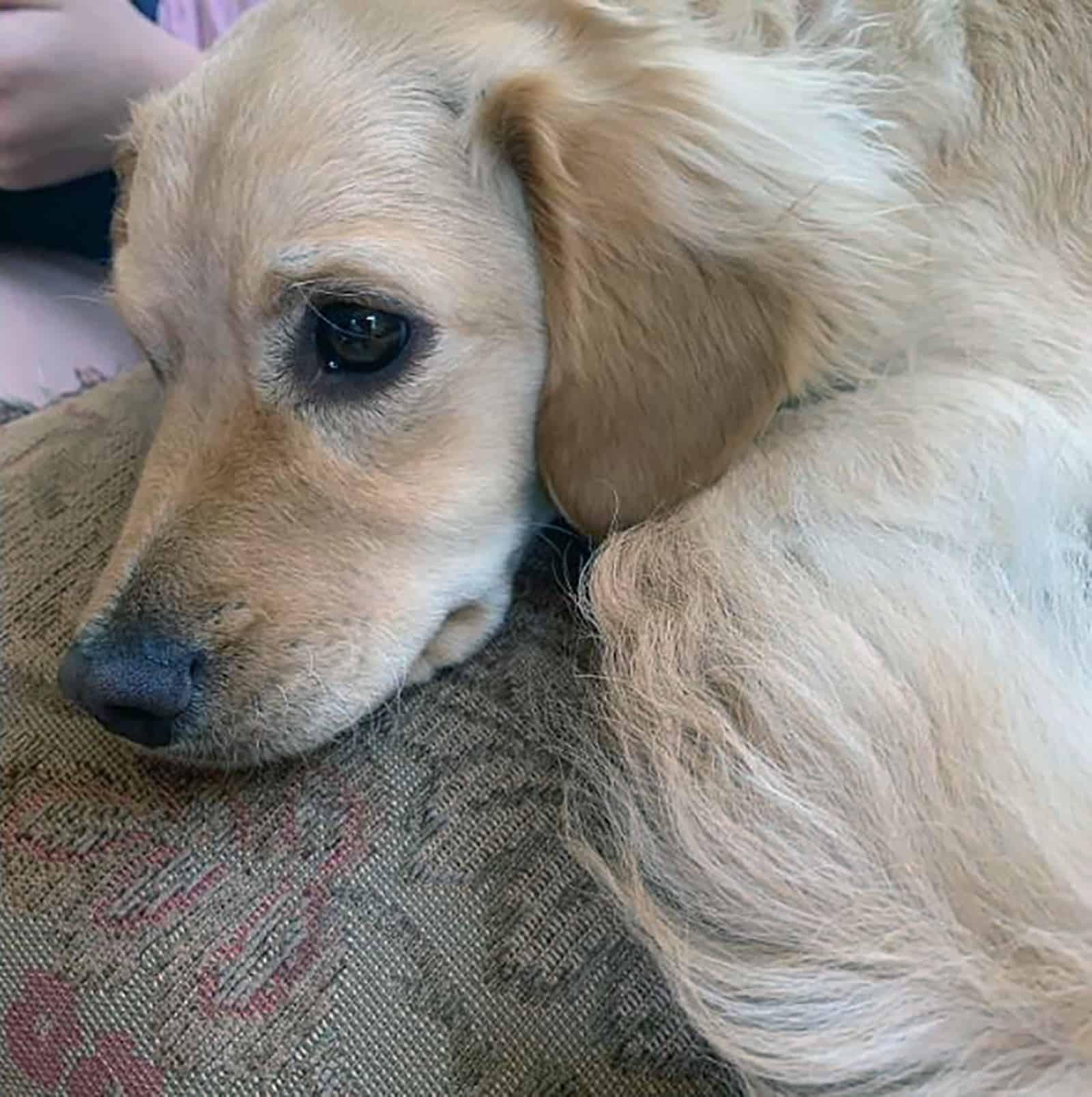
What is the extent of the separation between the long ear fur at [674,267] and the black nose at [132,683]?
0.93 feet

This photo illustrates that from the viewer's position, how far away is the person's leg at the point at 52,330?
1356 mm

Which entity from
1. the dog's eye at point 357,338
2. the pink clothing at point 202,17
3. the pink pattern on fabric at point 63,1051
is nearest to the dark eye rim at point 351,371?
the dog's eye at point 357,338

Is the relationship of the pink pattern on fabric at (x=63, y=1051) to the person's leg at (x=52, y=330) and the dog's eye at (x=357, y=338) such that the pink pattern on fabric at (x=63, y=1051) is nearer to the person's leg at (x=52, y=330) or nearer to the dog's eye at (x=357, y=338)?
the dog's eye at (x=357, y=338)

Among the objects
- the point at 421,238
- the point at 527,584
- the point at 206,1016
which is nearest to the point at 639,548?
the point at 527,584

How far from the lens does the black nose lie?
0.85 m

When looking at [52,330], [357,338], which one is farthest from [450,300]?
[52,330]

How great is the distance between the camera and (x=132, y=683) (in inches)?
33.4

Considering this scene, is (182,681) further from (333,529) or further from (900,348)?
(900,348)

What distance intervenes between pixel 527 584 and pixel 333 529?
0.15m

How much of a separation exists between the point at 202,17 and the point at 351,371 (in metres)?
1.00

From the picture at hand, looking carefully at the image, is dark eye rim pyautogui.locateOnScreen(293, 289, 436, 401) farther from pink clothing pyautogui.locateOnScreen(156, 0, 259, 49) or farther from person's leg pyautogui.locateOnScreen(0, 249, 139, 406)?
pink clothing pyautogui.locateOnScreen(156, 0, 259, 49)

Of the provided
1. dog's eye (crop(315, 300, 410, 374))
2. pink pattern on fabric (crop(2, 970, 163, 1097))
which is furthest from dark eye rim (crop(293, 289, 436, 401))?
pink pattern on fabric (crop(2, 970, 163, 1097))

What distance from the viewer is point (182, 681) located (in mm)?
864

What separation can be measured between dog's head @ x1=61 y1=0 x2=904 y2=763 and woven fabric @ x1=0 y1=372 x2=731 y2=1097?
0.27ft
